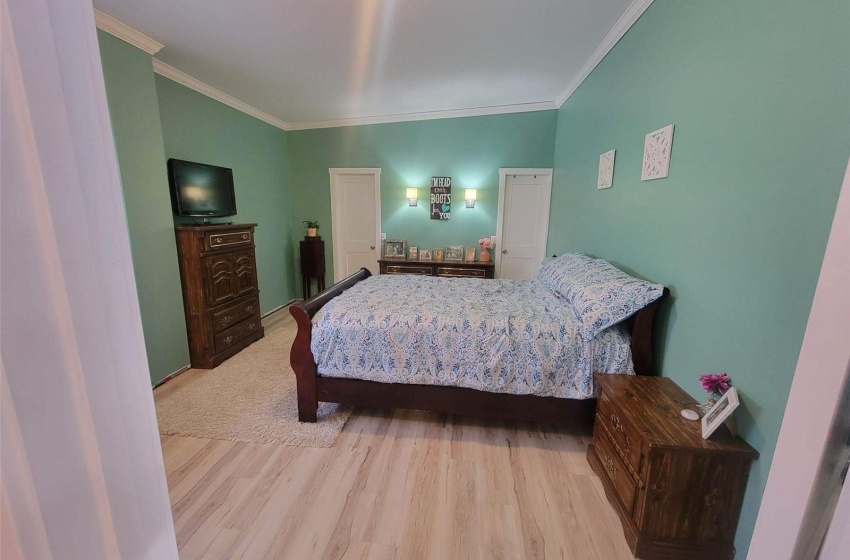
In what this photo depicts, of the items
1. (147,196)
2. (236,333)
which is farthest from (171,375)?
(147,196)

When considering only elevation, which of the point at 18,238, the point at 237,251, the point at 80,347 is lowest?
the point at 237,251

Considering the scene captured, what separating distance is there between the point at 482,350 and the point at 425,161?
319 cm

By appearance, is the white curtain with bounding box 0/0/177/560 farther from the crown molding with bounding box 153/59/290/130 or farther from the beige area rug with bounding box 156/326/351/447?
the crown molding with bounding box 153/59/290/130

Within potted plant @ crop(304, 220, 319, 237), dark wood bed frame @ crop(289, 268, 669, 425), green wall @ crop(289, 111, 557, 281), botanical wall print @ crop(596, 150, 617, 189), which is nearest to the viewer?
Answer: dark wood bed frame @ crop(289, 268, 669, 425)

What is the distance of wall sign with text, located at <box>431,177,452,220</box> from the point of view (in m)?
4.43

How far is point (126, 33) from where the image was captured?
90.8 inches

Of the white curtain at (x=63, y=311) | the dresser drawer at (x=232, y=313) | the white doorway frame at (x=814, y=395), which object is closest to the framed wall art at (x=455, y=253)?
the dresser drawer at (x=232, y=313)

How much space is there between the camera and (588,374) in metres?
1.89

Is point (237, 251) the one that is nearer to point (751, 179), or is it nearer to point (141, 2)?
point (141, 2)

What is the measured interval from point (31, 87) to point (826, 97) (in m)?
1.77

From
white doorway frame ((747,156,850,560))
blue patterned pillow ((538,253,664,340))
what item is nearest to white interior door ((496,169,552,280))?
blue patterned pillow ((538,253,664,340))

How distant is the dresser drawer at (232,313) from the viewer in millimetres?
3047

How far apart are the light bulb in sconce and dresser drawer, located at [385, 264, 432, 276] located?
0.86m

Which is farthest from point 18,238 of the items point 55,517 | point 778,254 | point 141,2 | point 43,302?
point 141,2
